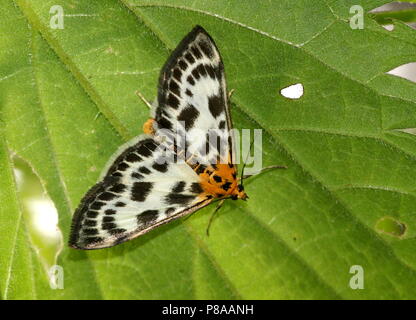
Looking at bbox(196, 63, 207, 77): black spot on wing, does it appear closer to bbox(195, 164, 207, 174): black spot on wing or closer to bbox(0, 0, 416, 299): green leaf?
bbox(0, 0, 416, 299): green leaf

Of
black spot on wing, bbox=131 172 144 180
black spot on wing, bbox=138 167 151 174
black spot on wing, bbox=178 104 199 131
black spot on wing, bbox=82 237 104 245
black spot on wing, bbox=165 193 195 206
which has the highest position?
black spot on wing, bbox=178 104 199 131

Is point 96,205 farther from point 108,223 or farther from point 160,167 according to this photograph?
point 160,167

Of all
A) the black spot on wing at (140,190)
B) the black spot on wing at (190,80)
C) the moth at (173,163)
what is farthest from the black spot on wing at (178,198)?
the black spot on wing at (190,80)

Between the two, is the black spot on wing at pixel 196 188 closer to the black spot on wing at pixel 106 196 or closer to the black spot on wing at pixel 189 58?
the black spot on wing at pixel 106 196

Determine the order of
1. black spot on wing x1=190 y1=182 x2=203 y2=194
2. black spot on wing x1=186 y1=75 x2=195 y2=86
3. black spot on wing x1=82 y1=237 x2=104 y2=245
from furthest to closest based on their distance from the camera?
1. black spot on wing x1=190 y1=182 x2=203 y2=194
2. black spot on wing x1=186 y1=75 x2=195 y2=86
3. black spot on wing x1=82 y1=237 x2=104 y2=245

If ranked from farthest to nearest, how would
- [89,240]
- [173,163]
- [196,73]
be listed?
[173,163] < [196,73] < [89,240]

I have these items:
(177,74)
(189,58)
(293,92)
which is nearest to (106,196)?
(177,74)

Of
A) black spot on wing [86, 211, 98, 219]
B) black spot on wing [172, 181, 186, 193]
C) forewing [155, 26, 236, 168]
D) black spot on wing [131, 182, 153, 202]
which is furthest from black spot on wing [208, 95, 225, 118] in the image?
black spot on wing [86, 211, 98, 219]
